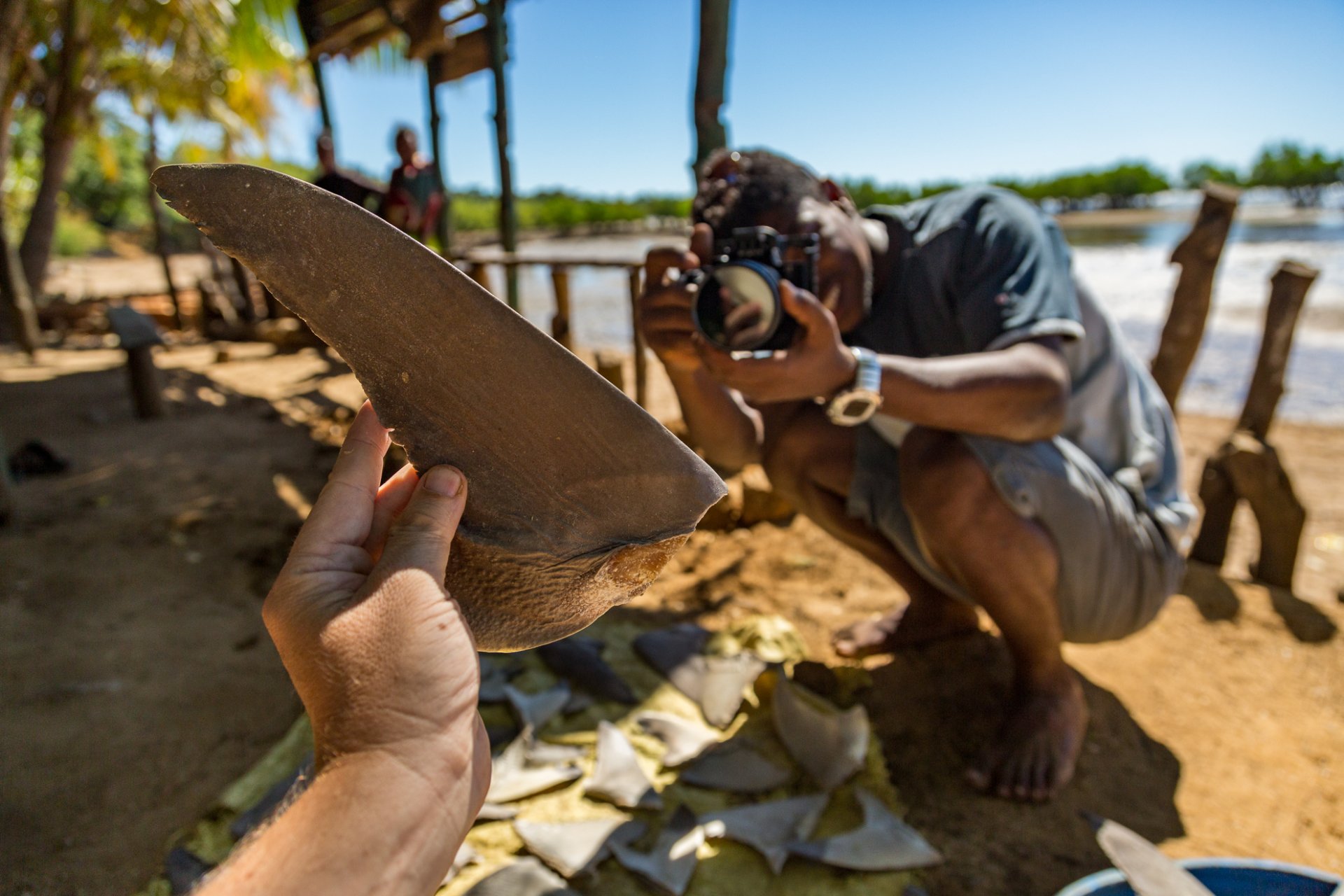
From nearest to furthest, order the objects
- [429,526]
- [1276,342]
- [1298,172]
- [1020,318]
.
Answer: [429,526] → [1020,318] → [1276,342] → [1298,172]

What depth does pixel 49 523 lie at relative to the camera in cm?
332

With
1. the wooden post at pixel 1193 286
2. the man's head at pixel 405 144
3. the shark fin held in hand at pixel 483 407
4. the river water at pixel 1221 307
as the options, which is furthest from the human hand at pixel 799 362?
the man's head at pixel 405 144

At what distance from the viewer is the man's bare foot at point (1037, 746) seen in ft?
5.94

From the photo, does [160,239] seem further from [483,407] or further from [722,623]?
[483,407]

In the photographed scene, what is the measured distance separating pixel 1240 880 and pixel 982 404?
101cm

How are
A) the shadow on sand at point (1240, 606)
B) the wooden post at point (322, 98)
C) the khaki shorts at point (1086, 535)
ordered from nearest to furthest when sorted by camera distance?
the khaki shorts at point (1086, 535), the shadow on sand at point (1240, 606), the wooden post at point (322, 98)

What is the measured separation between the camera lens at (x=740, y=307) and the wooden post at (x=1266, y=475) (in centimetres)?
261

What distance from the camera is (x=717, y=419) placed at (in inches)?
85.2

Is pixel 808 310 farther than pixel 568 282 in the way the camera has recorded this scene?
No

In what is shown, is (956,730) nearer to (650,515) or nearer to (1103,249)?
(650,515)

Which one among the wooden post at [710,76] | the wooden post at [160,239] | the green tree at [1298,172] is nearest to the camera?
the wooden post at [710,76]

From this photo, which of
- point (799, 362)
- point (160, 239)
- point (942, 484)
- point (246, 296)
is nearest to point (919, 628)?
point (942, 484)

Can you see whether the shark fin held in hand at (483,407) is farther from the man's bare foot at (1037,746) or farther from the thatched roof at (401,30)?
the thatched roof at (401,30)

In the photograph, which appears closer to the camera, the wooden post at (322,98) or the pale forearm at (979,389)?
the pale forearm at (979,389)
